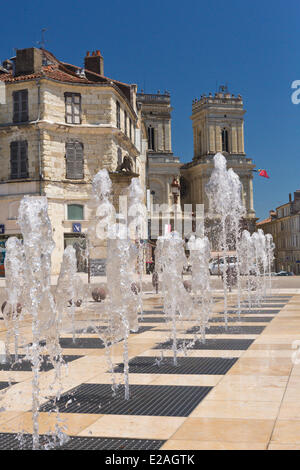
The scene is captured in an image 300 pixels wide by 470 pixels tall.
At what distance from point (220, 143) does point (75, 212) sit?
45.7m

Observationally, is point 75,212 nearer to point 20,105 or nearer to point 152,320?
point 20,105

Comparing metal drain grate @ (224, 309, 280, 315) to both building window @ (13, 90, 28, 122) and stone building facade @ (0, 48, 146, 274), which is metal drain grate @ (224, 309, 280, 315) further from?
building window @ (13, 90, 28, 122)

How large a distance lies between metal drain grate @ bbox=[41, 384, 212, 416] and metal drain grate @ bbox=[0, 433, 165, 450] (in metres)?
0.74

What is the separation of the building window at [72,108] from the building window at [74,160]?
117cm

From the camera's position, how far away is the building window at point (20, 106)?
2911cm

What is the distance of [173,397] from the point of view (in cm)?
558

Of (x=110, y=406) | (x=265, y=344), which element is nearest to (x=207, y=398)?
(x=110, y=406)

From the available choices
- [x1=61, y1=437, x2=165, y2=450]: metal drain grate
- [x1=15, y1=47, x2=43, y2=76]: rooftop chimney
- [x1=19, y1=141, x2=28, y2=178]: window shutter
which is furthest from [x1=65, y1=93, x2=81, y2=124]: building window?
[x1=61, y1=437, x2=165, y2=450]: metal drain grate

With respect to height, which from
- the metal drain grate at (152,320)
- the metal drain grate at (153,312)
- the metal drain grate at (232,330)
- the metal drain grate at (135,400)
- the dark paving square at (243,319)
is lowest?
the metal drain grate at (135,400)

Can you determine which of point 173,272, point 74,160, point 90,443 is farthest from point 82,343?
point 74,160

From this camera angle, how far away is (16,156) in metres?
29.3

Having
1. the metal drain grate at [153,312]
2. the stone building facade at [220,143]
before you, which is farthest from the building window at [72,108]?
the stone building facade at [220,143]

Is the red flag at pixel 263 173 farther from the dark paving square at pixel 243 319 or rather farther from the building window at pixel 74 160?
the dark paving square at pixel 243 319

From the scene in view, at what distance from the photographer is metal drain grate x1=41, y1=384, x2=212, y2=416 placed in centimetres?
513
